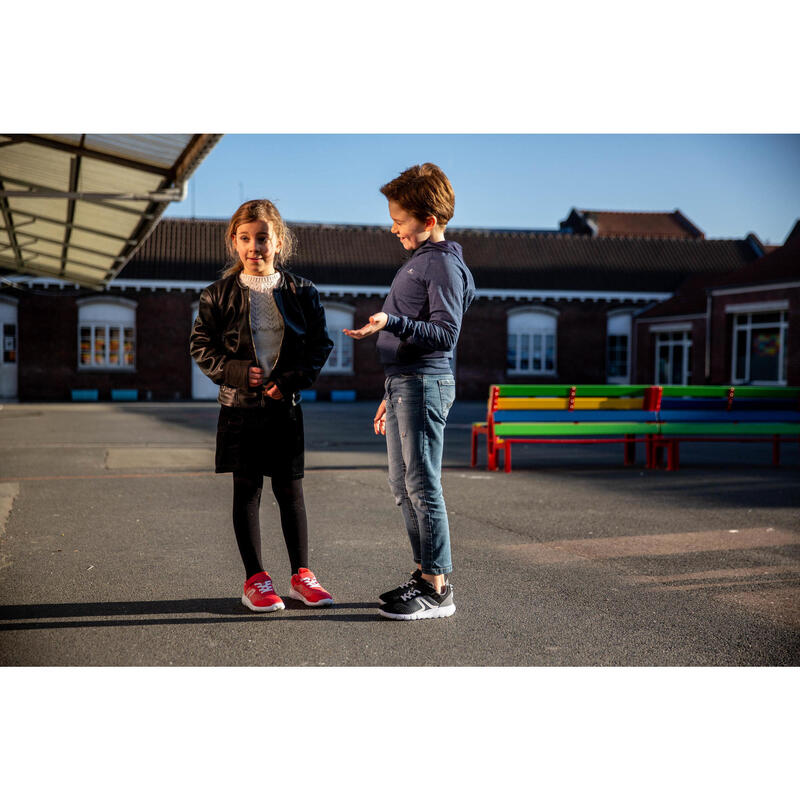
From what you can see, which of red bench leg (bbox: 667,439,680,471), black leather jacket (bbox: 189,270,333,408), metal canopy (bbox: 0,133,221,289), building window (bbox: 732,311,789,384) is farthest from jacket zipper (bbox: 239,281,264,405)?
building window (bbox: 732,311,789,384)

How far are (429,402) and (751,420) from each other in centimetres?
790

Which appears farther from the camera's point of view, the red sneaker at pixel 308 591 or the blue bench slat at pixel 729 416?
the blue bench slat at pixel 729 416

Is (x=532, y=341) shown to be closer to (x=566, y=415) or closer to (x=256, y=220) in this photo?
(x=566, y=415)

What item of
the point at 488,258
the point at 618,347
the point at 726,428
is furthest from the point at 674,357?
the point at 726,428

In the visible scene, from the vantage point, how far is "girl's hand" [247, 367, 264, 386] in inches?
138

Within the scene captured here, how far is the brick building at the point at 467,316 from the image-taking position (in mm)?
→ 28344

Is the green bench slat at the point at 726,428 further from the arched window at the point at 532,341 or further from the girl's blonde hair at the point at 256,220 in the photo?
the arched window at the point at 532,341

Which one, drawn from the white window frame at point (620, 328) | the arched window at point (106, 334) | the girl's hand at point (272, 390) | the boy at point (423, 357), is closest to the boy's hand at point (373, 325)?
the boy at point (423, 357)

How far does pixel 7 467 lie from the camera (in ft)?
29.8

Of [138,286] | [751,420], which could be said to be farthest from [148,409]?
[751,420]

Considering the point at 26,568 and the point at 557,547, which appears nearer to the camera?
the point at 26,568

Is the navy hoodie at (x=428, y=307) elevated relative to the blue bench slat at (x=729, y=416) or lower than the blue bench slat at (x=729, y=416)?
elevated

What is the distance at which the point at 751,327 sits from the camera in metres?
24.1
